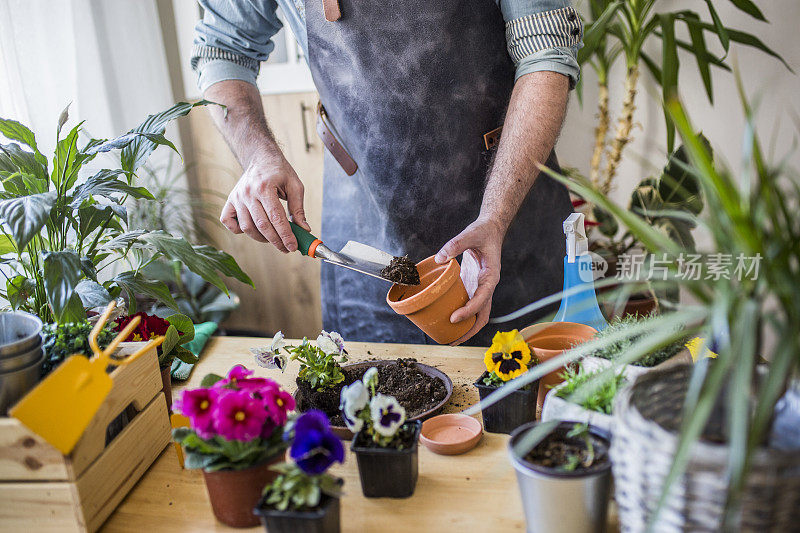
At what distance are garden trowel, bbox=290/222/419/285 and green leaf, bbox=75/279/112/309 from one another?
443 millimetres

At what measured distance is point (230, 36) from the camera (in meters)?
1.71

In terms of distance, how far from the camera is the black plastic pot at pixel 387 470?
0.83 m

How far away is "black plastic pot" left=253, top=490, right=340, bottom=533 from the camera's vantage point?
0.71 metres

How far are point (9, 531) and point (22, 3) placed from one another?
176 cm

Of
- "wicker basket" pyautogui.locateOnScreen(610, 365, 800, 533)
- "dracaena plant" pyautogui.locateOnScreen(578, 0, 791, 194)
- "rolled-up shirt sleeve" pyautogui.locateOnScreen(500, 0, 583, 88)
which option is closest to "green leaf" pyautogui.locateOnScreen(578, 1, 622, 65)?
"dracaena plant" pyautogui.locateOnScreen(578, 0, 791, 194)

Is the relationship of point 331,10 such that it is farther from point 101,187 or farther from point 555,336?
point 555,336

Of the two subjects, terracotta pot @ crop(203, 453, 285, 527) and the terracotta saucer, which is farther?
the terracotta saucer

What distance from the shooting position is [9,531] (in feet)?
2.72

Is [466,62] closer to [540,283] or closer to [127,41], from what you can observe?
[540,283]

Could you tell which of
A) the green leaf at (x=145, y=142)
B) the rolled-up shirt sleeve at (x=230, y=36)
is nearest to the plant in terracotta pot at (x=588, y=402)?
the green leaf at (x=145, y=142)

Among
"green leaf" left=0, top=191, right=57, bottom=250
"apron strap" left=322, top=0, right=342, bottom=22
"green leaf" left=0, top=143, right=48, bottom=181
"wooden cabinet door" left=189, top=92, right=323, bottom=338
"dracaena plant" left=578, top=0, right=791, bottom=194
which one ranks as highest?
"apron strap" left=322, top=0, right=342, bottom=22

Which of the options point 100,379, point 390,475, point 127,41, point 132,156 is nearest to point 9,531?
point 100,379

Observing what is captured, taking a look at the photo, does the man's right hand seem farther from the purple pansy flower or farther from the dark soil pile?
the dark soil pile

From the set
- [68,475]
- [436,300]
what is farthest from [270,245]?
[68,475]
